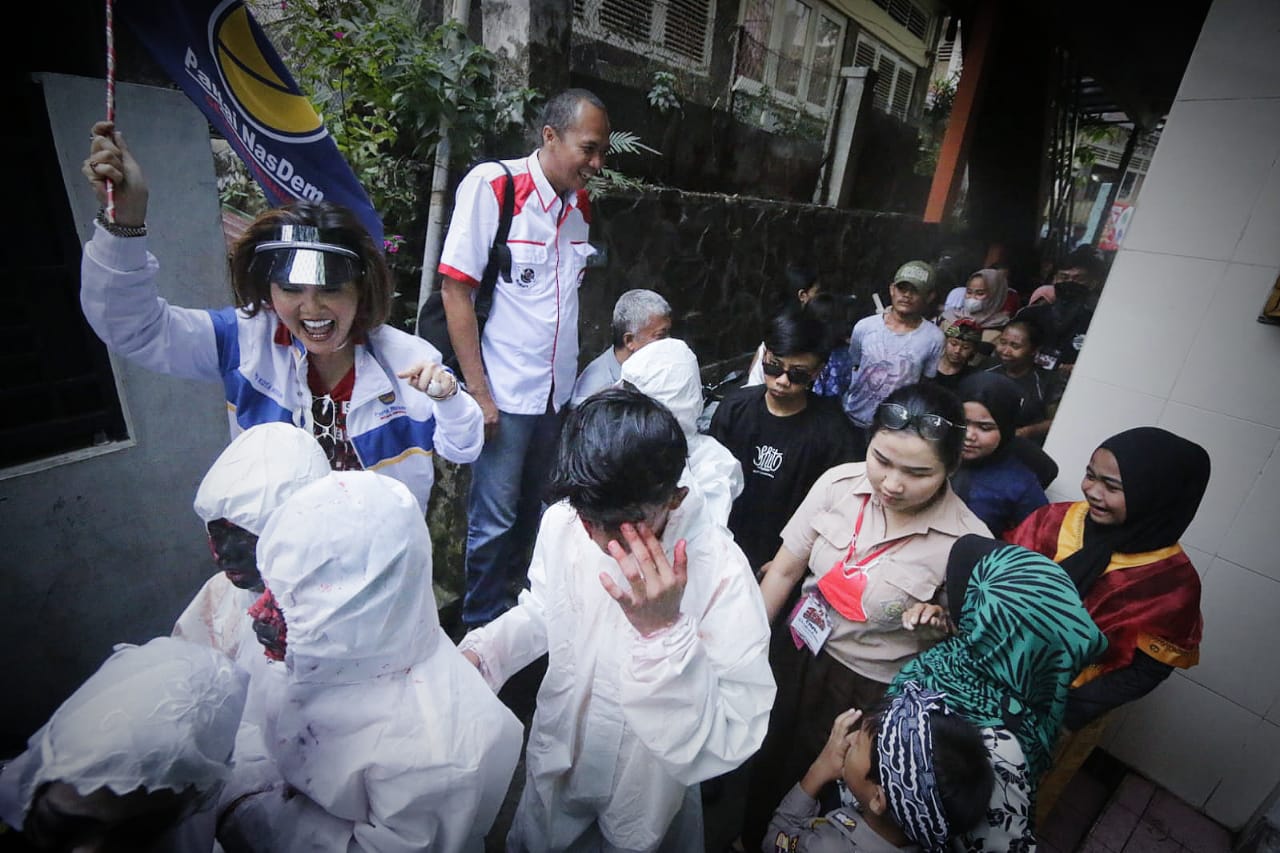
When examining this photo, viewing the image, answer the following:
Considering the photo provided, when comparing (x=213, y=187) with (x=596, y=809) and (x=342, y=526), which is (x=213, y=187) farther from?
(x=596, y=809)

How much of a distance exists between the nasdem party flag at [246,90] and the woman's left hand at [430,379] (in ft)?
2.84

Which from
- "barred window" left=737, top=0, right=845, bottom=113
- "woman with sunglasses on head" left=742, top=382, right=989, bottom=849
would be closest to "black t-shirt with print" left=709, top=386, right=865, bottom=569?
"woman with sunglasses on head" left=742, top=382, right=989, bottom=849

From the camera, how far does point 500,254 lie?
276cm

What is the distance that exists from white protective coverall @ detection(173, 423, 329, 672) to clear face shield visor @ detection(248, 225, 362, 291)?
0.55 m

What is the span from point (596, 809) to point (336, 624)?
0.95m

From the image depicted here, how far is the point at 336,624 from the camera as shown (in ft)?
3.76

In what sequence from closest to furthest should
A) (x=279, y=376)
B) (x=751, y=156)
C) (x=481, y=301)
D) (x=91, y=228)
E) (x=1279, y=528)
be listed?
(x=279, y=376) → (x=91, y=228) → (x=1279, y=528) → (x=481, y=301) → (x=751, y=156)

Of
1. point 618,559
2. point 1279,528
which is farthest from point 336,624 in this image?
point 1279,528

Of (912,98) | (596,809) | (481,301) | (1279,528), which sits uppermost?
(912,98)

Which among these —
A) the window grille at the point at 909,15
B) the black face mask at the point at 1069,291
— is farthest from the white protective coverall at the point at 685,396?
the window grille at the point at 909,15

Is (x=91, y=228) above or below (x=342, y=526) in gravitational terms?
above

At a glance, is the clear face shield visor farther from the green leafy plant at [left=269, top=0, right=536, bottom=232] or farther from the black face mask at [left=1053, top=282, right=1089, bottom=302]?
the black face mask at [left=1053, top=282, right=1089, bottom=302]

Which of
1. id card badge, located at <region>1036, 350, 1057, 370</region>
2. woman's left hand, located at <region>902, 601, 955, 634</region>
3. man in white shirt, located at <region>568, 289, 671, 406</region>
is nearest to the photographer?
woman's left hand, located at <region>902, 601, 955, 634</region>

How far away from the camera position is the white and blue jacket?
5.58ft
